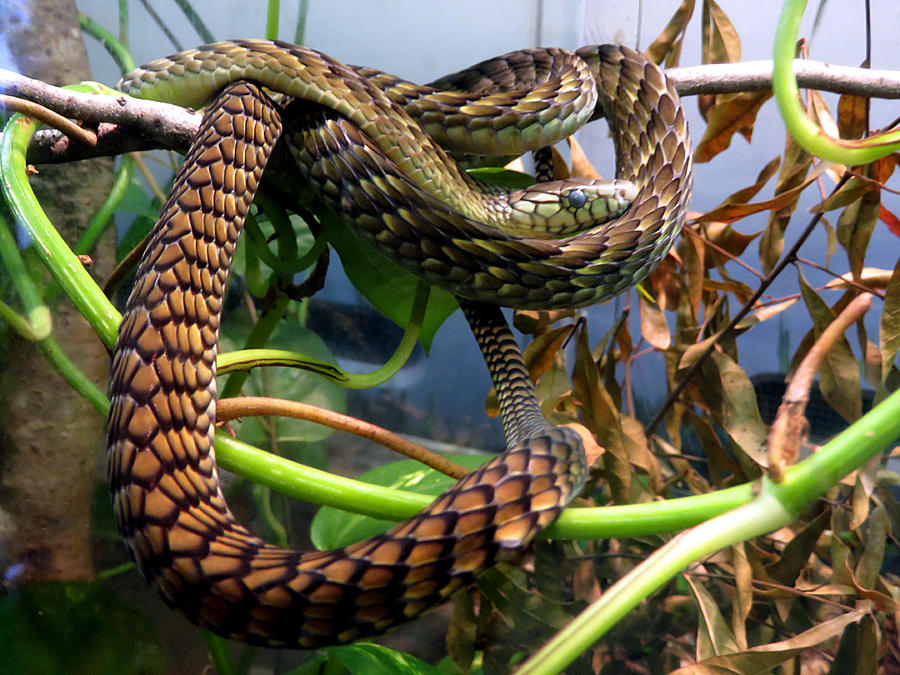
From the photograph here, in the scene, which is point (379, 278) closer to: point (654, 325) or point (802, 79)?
point (654, 325)

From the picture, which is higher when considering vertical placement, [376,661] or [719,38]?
[719,38]

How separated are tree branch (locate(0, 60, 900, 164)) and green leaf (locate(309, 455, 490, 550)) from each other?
0.49 metres

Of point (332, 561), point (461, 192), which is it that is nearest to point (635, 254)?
point (461, 192)

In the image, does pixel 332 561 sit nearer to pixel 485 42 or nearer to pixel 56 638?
pixel 56 638

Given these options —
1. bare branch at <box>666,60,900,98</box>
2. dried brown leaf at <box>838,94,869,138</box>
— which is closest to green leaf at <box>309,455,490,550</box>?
→ bare branch at <box>666,60,900,98</box>

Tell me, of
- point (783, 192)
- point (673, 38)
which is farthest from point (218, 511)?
point (673, 38)

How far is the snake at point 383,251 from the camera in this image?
391mm

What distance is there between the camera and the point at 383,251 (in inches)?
25.4

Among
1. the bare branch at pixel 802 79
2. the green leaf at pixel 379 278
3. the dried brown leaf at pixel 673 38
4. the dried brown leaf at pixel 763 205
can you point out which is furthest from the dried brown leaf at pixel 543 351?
the dried brown leaf at pixel 673 38

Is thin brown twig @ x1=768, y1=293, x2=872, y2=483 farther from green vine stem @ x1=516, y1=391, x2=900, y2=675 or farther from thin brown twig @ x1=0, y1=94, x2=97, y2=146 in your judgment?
thin brown twig @ x1=0, y1=94, x2=97, y2=146

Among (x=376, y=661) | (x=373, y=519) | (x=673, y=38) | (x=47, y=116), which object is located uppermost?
(x=673, y=38)

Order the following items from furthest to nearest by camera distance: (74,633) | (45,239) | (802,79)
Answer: (802,79), (74,633), (45,239)

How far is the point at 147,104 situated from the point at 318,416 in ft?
1.28

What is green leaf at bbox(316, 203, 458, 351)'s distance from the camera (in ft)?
2.59
